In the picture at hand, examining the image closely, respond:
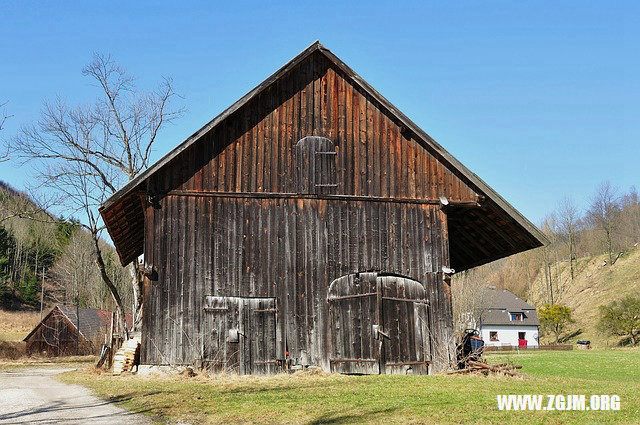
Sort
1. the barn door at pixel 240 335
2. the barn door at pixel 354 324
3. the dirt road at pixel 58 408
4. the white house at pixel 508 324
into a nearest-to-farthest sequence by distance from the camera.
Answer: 1. the dirt road at pixel 58 408
2. the barn door at pixel 240 335
3. the barn door at pixel 354 324
4. the white house at pixel 508 324

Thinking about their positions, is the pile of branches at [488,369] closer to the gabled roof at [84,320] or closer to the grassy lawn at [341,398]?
the grassy lawn at [341,398]

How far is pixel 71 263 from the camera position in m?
78.4

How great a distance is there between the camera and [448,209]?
20.8 metres

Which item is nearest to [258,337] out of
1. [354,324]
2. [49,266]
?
[354,324]

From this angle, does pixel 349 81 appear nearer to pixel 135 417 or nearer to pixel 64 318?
pixel 135 417

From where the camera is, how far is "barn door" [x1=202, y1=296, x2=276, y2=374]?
60.7 feet

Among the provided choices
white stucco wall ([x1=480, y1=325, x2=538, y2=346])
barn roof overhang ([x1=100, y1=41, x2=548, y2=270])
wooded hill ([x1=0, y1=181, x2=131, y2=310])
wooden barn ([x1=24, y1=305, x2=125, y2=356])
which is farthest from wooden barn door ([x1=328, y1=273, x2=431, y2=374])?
white stucco wall ([x1=480, y1=325, x2=538, y2=346])

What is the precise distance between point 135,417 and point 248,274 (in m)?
8.36

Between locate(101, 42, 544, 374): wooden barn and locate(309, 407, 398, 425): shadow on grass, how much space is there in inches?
329

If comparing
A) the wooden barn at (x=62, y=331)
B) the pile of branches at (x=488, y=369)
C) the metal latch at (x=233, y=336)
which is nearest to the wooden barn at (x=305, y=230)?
the metal latch at (x=233, y=336)

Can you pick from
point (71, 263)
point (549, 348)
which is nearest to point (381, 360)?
point (549, 348)

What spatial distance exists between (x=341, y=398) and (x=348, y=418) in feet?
7.62

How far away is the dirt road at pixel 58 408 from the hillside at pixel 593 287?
70.5 metres

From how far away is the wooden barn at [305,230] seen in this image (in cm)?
1866
